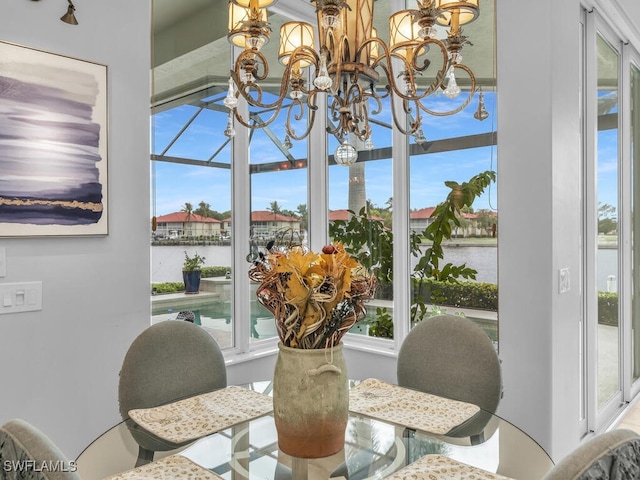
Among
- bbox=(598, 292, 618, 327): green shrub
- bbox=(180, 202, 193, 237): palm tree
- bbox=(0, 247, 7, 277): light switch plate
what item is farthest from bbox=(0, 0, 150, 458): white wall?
bbox=(598, 292, 618, 327): green shrub

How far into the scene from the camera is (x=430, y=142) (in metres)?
2.74

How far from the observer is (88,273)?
1996 mm

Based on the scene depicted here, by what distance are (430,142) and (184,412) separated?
2.04m

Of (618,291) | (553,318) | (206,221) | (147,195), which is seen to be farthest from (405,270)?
(618,291)

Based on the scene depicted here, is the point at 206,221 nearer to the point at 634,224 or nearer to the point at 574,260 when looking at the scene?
the point at 574,260

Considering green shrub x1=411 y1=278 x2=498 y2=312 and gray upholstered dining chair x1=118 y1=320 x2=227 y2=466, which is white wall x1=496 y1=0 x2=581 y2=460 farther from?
gray upholstered dining chair x1=118 y1=320 x2=227 y2=466

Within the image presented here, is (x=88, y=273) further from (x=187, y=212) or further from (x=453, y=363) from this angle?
(x=453, y=363)

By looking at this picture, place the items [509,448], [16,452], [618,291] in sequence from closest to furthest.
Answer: [16,452] < [509,448] < [618,291]

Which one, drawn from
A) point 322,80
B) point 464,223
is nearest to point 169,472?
point 322,80

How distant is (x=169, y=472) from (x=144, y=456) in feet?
0.53

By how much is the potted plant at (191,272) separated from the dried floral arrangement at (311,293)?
149 cm

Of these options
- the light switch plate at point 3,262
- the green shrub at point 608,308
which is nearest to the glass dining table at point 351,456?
the light switch plate at point 3,262

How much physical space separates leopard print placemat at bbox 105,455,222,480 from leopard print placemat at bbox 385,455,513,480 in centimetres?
45

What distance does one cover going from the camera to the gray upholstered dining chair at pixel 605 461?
2.33 ft
